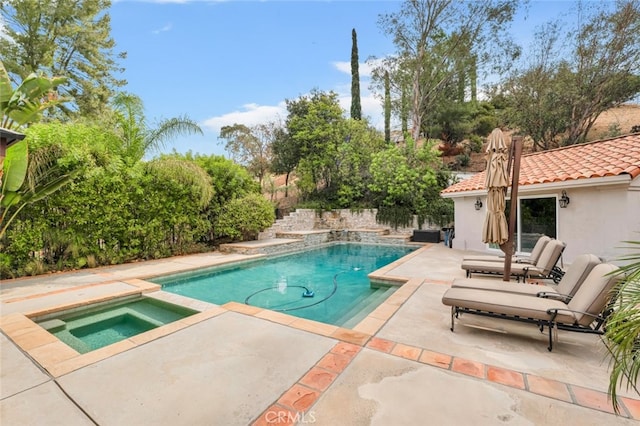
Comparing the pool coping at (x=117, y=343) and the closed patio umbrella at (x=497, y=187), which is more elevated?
the closed patio umbrella at (x=497, y=187)

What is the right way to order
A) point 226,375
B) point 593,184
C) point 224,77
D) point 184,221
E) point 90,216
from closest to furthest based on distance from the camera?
1. point 226,375
2. point 593,184
3. point 90,216
4. point 184,221
5. point 224,77

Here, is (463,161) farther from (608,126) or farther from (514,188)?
(514,188)

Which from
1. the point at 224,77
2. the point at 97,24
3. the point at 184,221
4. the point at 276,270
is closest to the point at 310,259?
the point at 276,270

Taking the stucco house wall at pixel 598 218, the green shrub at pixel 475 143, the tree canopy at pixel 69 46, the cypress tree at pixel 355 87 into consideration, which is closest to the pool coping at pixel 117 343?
the stucco house wall at pixel 598 218

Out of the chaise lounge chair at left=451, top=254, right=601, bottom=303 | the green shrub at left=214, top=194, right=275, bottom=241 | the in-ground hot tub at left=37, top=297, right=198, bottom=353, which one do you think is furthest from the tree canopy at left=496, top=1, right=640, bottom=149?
the in-ground hot tub at left=37, top=297, right=198, bottom=353

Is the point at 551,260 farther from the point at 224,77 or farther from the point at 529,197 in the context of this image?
the point at 224,77

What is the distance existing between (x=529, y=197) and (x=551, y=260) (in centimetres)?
500

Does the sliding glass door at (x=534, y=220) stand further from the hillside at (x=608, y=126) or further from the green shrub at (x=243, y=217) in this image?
the hillside at (x=608, y=126)

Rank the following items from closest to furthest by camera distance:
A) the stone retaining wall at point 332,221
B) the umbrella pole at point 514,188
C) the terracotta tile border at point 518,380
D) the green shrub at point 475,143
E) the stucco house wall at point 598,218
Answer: the terracotta tile border at point 518,380
the umbrella pole at point 514,188
the stucco house wall at point 598,218
the stone retaining wall at point 332,221
the green shrub at point 475,143

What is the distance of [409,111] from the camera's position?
27688mm

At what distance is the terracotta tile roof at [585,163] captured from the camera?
8192 mm

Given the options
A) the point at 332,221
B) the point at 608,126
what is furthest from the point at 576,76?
the point at 332,221

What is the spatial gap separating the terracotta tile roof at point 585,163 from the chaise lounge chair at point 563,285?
16.2 feet

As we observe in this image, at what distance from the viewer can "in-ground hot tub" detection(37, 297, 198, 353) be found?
206 inches
